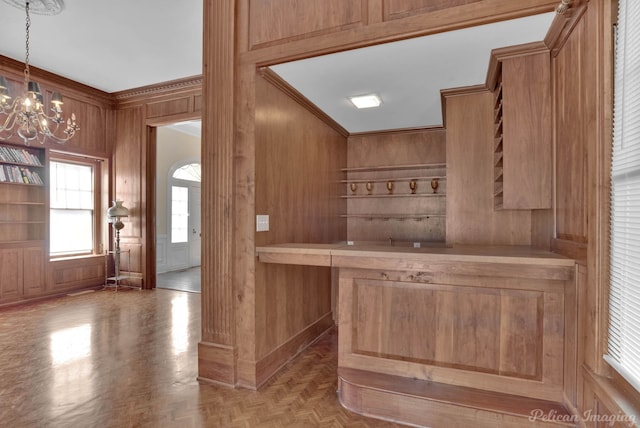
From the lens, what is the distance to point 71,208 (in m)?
5.79

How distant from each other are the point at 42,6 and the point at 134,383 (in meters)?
3.87

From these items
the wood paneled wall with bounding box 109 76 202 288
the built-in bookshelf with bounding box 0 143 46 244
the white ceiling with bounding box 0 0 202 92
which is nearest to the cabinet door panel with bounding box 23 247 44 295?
the built-in bookshelf with bounding box 0 143 46 244

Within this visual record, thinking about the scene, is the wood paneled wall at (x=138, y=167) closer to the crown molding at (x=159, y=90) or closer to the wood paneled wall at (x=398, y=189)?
the crown molding at (x=159, y=90)

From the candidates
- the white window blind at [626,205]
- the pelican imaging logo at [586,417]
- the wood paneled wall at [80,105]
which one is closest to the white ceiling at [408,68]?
the white window blind at [626,205]

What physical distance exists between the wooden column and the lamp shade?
3.82 metres

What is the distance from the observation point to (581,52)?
190cm

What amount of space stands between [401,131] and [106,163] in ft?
17.3

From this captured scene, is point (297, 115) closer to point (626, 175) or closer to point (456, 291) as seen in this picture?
point (456, 291)

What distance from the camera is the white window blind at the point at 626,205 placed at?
4.70ft

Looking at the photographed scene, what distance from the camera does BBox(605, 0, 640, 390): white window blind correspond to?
1.43 meters

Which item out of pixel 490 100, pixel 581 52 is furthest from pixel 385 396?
pixel 490 100

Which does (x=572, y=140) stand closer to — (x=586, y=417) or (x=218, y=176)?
(x=586, y=417)

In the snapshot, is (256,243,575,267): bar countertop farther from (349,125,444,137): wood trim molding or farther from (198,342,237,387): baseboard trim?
(349,125,444,137): wood trim molding

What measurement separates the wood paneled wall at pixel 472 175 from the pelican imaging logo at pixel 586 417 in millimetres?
1913
